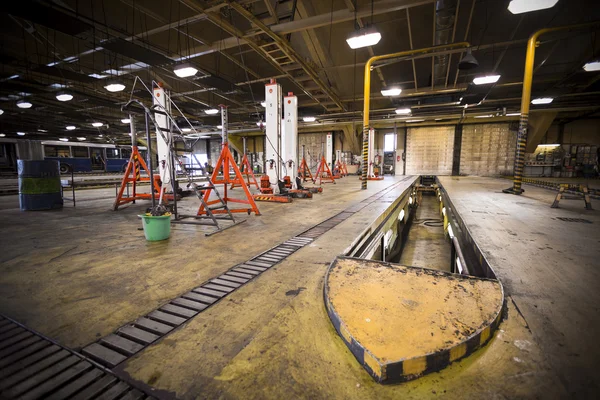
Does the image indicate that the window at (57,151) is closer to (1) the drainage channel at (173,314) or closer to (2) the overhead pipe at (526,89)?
(1) the drainage channel at (173,314)

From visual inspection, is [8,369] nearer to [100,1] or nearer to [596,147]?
[100,1]

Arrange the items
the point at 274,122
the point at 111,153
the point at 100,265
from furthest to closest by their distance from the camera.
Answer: the point at 111,153 < the point at 274,122 < the point at 100,265

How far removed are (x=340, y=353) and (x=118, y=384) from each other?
948mm

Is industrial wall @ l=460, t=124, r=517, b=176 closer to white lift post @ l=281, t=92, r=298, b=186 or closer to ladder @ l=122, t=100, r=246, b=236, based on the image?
white lift post @ l=281, t=92, r=298, b=186

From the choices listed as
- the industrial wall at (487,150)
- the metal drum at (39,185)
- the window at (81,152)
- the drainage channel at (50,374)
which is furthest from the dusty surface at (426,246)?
the window at (81,152)

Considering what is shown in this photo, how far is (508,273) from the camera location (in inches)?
78.9

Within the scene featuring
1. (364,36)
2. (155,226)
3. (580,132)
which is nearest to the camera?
(155,226)

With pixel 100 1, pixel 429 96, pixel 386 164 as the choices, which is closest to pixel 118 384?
pixel 100 1

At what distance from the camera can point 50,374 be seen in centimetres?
108

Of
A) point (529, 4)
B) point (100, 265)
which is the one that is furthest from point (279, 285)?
point (529, 4)

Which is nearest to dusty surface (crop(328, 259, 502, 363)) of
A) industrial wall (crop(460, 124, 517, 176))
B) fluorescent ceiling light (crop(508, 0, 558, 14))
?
fluorescent ceiling light (crop(508, 0, 558, 14))

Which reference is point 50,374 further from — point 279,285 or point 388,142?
point 388,142

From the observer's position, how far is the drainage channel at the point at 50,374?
98cm

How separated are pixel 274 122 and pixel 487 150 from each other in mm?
19753
